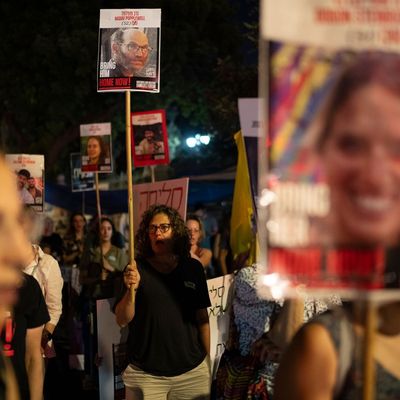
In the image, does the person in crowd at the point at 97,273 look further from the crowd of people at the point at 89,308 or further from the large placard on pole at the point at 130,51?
the large placard on pole at the point at 130,51

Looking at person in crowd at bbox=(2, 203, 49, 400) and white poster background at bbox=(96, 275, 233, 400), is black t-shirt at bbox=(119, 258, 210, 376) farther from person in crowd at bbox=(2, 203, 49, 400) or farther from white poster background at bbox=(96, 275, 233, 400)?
person in crowd at bbox=(2, 203, 49, 400)

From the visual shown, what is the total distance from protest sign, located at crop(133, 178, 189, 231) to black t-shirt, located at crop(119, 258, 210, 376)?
8.33ft

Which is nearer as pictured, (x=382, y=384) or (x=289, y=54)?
(x=289, y=54)

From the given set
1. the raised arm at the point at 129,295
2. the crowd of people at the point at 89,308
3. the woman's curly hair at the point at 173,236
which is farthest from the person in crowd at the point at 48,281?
the raised arm at the point at 129,295

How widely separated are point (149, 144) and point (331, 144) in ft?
29.1

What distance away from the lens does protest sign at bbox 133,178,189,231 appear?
9133 millimetres

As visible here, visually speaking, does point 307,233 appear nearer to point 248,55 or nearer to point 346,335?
point 346,335

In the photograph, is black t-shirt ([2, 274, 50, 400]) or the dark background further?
the dark background

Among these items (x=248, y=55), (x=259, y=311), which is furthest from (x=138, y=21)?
(x=248, y=55)

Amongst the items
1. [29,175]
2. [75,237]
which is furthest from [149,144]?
[75,237]

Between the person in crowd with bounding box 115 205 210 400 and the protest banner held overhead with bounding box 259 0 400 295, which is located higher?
the protest banner held overhead with bounding box 259 0 400 295

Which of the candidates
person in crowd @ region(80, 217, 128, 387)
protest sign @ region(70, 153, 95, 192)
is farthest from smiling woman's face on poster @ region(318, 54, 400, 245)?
protest sign @ region(70, 153, 95, 192)

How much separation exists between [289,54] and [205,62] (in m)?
27.1

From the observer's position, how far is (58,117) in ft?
95.3
